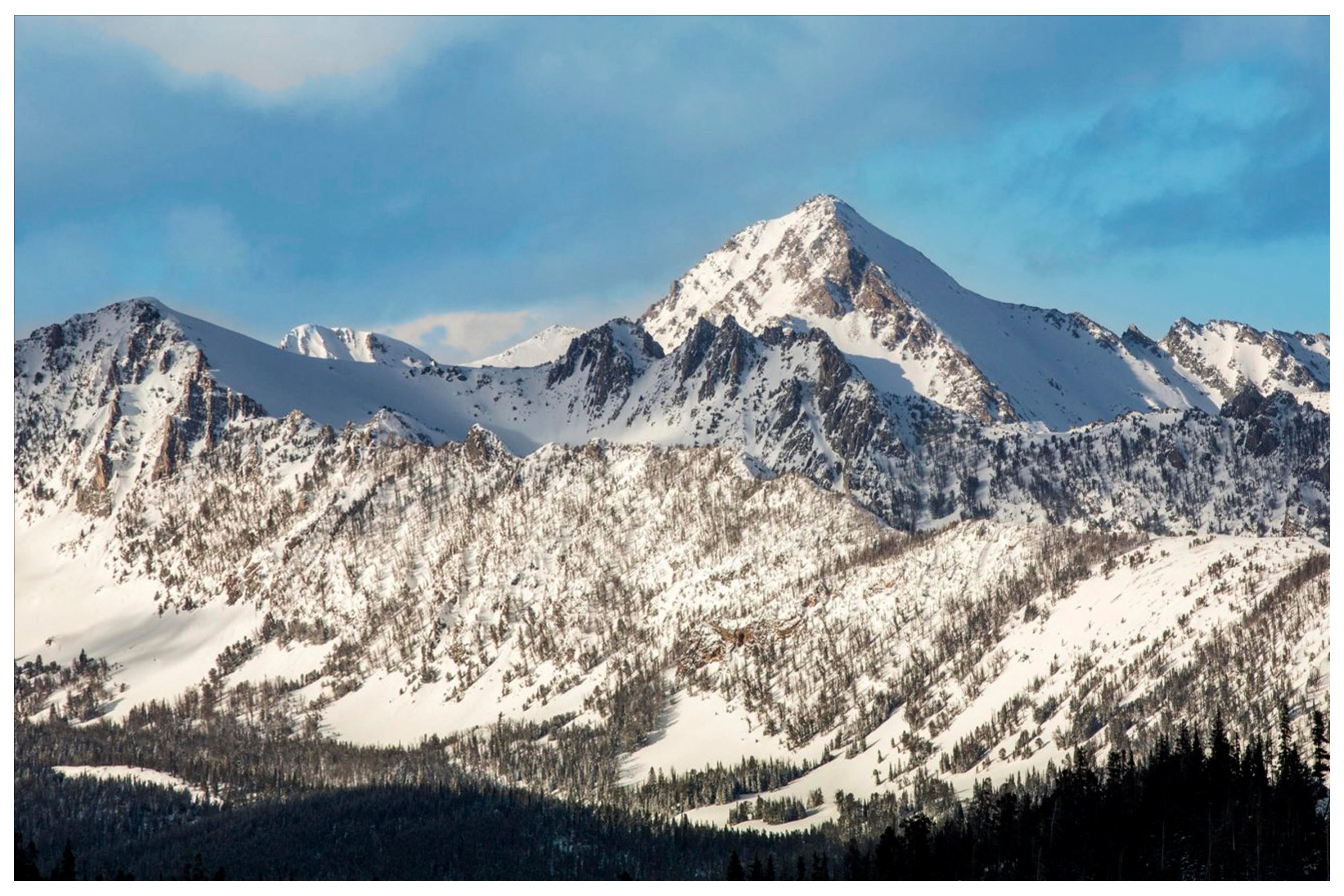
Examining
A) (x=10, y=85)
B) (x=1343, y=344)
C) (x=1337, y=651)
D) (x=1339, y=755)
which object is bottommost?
(x=1339, y=755)

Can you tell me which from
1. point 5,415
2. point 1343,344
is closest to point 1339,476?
point 1343,344

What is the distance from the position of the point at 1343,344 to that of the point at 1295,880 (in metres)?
102

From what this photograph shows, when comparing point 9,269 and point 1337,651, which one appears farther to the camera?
point 1337,651

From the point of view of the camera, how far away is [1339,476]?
135875mm

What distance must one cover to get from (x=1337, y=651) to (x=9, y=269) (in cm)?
13558
